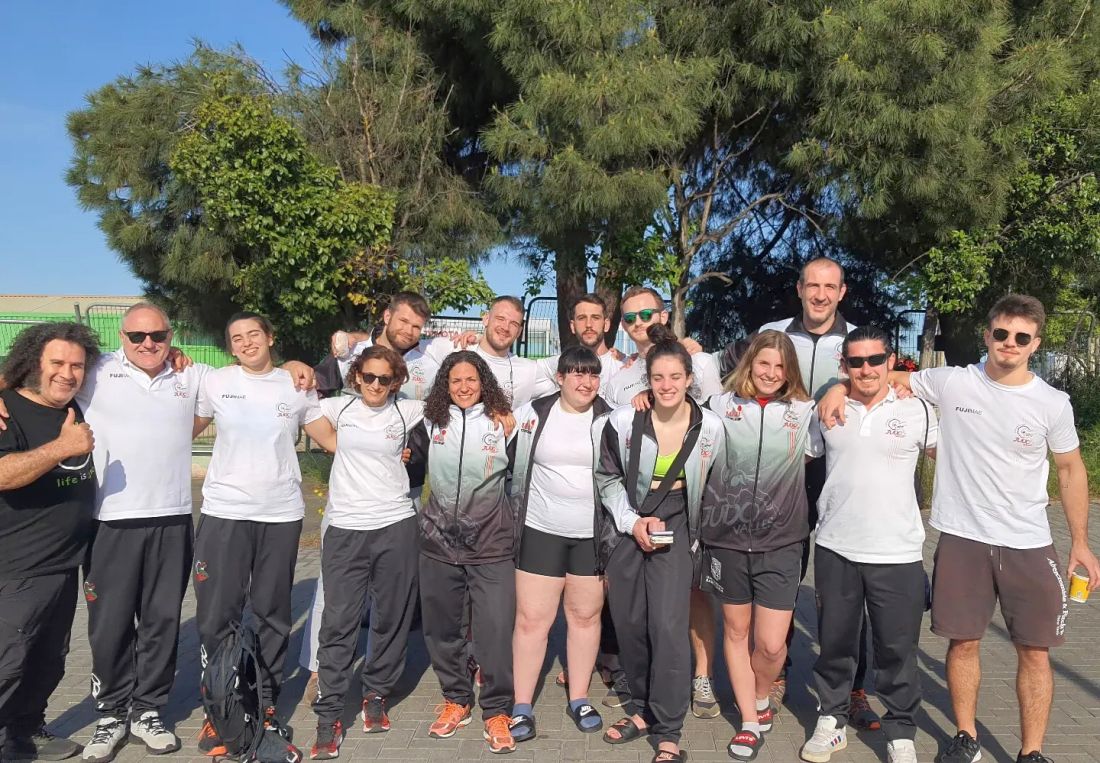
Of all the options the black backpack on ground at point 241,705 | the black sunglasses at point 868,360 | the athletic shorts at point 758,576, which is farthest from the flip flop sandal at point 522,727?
the black sunglasses at point 868,360

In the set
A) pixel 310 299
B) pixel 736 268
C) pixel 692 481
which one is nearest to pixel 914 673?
pixel 692 481

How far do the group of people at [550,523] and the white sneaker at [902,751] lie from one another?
1 centimetres

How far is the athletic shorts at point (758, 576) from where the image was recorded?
386cm

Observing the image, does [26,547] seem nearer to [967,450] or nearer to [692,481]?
[692,481]

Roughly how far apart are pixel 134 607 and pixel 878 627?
3412 mm

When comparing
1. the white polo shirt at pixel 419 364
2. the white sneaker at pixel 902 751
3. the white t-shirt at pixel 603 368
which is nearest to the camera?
the white sneaker at pixel 902 751

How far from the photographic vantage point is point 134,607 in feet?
13.0

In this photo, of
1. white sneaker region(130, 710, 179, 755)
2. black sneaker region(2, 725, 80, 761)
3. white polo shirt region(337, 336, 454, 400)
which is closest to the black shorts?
white polo shirt region(337, 336, 454, 400)

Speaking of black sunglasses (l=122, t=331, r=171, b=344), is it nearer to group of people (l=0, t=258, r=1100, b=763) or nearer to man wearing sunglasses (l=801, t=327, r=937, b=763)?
group of people (l=0, t=258, r=1100, b=763)

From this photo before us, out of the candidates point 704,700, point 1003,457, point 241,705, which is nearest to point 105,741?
point 241,705

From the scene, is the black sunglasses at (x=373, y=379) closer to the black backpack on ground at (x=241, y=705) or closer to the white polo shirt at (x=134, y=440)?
the white polo shirt at (x=134, y=440)

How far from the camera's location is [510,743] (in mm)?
3943

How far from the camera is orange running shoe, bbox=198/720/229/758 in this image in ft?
12.6

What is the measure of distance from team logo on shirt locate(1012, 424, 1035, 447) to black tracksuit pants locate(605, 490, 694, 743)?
1452 millimetres
